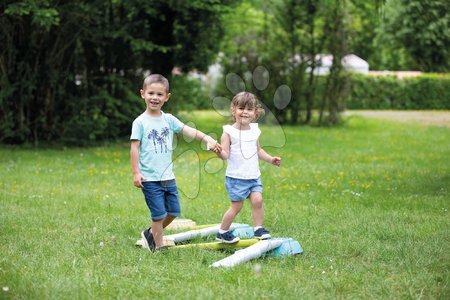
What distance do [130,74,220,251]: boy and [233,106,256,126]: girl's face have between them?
0.33 meters

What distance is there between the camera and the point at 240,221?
7262mm

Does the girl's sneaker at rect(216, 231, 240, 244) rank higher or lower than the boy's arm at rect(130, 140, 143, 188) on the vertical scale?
lower

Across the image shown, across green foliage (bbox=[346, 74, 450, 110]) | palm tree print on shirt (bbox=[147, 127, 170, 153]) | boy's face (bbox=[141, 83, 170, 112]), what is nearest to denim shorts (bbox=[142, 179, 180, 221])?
palm tree print on shirt (bbox=[147, 127, 170, 153])

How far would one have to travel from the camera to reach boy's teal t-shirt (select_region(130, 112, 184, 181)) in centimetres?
568

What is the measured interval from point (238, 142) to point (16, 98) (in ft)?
32.7

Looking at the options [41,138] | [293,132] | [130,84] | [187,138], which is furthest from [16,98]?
[187,138]

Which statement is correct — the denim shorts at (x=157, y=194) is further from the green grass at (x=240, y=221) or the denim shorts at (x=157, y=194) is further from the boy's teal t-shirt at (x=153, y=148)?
the green grass at (x=240, y=221)

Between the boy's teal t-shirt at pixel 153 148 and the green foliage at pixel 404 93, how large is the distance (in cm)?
3181

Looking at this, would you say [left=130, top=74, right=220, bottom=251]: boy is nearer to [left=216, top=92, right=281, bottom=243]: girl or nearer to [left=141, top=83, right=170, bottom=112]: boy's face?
[left=141, top=83, right=170, bottom=112]: boy's face

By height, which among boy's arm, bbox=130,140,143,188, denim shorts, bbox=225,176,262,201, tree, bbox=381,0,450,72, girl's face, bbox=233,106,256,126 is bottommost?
denim shorts, bbox=225,176,262,201

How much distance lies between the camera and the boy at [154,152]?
5.67 m

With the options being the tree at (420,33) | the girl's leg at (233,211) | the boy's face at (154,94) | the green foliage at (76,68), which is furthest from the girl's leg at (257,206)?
the tree at (420,33)

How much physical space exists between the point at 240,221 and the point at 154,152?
6.27 feet

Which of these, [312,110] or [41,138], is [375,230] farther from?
[312,110]
